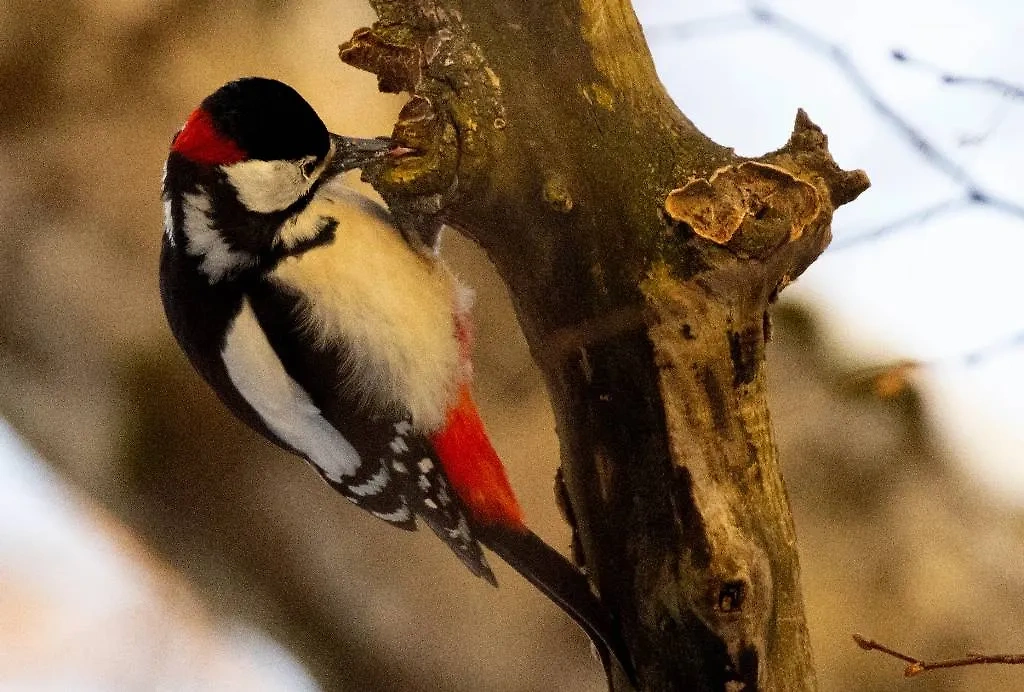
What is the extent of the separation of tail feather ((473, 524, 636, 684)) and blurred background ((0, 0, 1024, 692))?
0.23 metres

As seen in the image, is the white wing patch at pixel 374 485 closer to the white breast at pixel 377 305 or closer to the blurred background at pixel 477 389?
the white breast at pixel 377 305

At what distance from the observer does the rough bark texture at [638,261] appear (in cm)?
67

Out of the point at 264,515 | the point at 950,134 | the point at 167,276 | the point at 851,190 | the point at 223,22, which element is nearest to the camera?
the point at 851,190

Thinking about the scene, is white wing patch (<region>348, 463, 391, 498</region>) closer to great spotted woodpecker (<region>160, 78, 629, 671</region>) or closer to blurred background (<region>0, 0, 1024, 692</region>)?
great spotted woodpecker (<region>160, 78, 629, 671</region>)

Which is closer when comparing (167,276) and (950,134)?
(167,276)

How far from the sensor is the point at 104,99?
1142mm

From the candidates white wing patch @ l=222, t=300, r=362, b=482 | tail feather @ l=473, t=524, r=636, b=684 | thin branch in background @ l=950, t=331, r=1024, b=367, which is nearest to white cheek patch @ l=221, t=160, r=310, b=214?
white wing patch @ l=222, t=300, r=362, b=482

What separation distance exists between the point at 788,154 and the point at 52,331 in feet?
3.43

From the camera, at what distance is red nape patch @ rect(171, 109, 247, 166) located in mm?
Answer: 739

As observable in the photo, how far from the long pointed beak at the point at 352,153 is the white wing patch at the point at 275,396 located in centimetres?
17

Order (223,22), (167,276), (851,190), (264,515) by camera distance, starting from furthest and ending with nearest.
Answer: (264,515)
(223,22)
(167,276)
(851,190)

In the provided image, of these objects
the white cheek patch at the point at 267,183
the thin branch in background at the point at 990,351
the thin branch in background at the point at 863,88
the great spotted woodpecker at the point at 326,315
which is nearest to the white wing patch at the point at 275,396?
the great spotted woodpecker at the point at 326,315

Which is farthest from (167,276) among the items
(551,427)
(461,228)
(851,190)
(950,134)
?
(950,134)

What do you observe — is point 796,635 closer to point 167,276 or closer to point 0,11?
point 167,276
